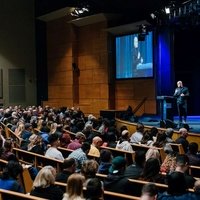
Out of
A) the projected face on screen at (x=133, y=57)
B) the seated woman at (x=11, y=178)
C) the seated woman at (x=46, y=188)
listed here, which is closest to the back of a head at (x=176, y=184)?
the seated woman at (x=46, y=188)

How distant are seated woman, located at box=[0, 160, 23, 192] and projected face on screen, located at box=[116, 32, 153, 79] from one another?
39.6ft

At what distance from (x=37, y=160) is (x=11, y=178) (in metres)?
1.91

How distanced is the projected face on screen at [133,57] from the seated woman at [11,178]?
475 inches

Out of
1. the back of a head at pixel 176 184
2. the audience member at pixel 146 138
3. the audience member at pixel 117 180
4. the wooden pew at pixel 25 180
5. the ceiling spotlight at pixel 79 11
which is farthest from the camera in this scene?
the ceiling spotlight at pixel 79 11

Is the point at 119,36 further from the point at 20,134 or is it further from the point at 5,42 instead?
the point at 20,134

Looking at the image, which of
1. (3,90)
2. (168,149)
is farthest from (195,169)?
(3,90)

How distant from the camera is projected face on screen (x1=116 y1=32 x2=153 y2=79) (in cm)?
1680

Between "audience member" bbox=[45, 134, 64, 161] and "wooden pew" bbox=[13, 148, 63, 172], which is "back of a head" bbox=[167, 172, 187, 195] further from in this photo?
"audience member" bbox=[45, 134, 64, 161]

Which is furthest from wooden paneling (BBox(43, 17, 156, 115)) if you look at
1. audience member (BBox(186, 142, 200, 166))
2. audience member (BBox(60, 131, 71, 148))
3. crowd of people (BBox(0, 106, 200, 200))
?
audience member (BBox(186, 142, 200, 166))

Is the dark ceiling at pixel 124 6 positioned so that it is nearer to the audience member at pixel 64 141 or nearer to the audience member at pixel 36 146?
the audience member at pixel 64 141

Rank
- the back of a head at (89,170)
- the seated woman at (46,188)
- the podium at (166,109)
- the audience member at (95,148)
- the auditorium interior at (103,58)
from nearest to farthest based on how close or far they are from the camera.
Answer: the seated woman at (46,188)
the back of a head at (89,170)
the audience member at (95,148)
the podium at (166,109)
the auditorium interior at (103,58)

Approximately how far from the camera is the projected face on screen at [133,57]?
16.8m

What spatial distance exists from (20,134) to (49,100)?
1176cm

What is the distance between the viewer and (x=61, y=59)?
21047 mm
